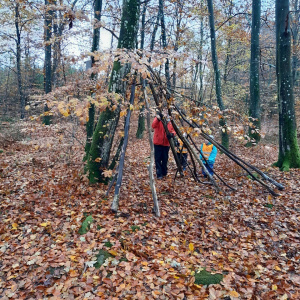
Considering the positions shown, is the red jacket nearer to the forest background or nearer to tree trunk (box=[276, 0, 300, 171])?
the forest background

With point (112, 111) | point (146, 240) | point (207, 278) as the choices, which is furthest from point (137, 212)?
point (112, 111)

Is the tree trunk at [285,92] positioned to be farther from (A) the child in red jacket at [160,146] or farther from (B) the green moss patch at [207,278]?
(B) the green moss patch at [207,278]

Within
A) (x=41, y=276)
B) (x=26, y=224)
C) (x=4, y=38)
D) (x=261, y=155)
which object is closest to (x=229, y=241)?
(x=41, y=276)

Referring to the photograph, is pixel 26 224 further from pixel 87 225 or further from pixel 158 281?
pixel 158 281

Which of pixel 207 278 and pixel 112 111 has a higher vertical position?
pixel 112 111

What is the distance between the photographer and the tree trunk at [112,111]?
5777 millimetres

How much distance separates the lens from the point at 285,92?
7.55 meters

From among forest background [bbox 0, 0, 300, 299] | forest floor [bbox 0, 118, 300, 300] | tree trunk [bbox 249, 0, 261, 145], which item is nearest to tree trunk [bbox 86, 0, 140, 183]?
forest background [bbox 0, 0, 300, 299]

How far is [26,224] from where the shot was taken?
4688mm

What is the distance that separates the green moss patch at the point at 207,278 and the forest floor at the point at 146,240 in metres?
0.02

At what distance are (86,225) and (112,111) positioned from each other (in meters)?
2.95

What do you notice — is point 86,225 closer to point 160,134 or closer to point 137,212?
point 137,212

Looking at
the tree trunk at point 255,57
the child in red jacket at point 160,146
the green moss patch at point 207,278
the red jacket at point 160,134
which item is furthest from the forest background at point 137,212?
the tree trunk at point 255,57

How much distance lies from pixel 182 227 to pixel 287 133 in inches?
210
